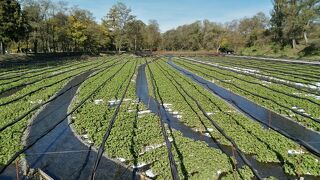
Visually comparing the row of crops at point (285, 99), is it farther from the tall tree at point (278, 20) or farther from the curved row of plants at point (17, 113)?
the tall tree at point (278, 20)

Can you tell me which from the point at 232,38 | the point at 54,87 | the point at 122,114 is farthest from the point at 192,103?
the point at 232,38

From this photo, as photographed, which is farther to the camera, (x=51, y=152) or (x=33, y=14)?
(x=33, y=14)

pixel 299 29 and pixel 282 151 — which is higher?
pixel 299 29

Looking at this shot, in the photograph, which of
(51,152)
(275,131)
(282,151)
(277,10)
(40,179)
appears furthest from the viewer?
(277,10)

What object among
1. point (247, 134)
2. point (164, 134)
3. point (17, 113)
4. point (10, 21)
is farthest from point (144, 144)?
point (10, 21)

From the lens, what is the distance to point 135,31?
9650 cm

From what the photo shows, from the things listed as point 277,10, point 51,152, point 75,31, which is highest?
point 277,10

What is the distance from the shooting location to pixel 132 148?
984 cm

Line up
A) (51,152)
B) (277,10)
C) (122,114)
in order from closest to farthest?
(51,152) → (122,114) → (277,10)

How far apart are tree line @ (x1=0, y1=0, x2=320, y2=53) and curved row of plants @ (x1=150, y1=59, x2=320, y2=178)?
1650 inches

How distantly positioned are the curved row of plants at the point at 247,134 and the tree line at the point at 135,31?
4190cm

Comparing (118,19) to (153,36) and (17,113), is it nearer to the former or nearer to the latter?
(153,36)

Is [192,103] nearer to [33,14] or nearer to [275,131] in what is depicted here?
[275,131]

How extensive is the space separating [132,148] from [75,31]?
6717cm
